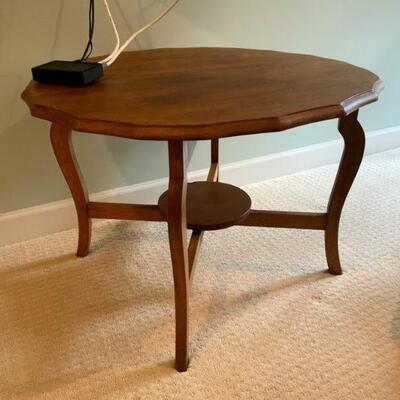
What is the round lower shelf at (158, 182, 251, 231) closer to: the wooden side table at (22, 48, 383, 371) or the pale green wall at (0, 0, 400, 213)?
the wooden side table at (22, 48, 383, 371)

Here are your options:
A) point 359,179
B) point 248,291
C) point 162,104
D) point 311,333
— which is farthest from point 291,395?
point 359,179

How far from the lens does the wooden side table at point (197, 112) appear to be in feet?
2.60

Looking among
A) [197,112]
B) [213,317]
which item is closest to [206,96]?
[197,112]

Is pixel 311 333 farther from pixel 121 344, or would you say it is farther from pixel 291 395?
pixel 121 344

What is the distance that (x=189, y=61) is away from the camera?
119 centimetres

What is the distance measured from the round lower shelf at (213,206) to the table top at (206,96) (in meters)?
0.32

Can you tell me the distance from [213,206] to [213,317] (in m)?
0.30

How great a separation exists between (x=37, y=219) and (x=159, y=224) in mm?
369

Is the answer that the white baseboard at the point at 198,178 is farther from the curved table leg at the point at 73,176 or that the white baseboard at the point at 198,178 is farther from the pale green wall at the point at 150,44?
the curved table leg at the point at 73,176

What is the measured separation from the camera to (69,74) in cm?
97

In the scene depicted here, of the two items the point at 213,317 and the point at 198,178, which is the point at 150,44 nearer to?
the point at 198,178

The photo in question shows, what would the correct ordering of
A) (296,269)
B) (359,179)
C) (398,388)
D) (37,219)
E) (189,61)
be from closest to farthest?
(398,388) → (189,61) → (296,269) → (37,219) → (359,179)

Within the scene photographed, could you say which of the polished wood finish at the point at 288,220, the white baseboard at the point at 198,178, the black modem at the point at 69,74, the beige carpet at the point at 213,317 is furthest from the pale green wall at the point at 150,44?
the polished wood finish at the point at 288,220

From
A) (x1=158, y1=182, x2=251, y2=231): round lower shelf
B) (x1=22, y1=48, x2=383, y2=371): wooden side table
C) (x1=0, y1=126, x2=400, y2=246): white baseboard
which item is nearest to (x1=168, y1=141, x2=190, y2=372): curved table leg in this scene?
(x1=22, y1=48, x2=383, y2=371): wooden side table
